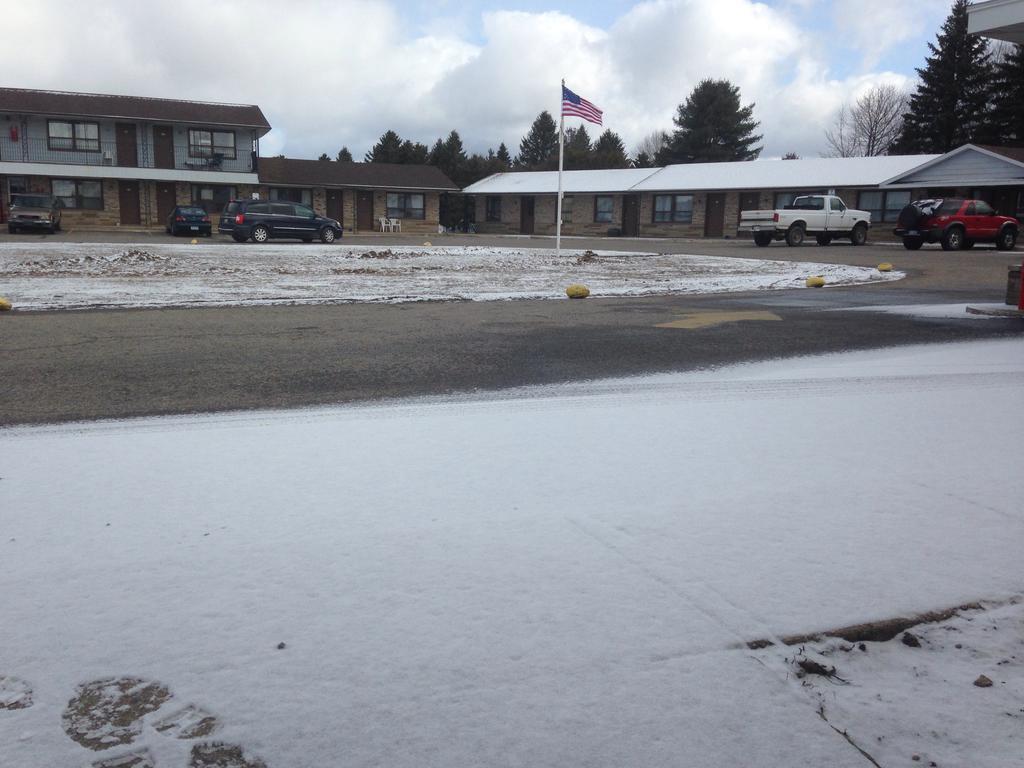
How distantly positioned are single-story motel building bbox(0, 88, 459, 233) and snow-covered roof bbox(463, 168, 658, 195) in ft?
47.3

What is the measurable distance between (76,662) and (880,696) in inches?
83.3

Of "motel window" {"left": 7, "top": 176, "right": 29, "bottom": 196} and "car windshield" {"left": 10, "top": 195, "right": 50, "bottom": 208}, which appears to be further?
"motel window" {"left": 7, "top": 176, "right": 29, "bottom": 196}

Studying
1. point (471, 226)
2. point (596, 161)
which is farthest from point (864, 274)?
point (596, 161)

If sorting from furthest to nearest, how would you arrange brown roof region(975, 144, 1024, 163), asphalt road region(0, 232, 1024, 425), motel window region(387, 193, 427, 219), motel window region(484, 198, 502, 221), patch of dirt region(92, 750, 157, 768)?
Result: motel window region(484, 198, 502, 221), motel window region(387, 193, 427, 219), brown roof region(975, 144, 1024, 163), asphalt road region(0, 232, 1024, 425), patch of dirt region(92, 750, 157, 768)

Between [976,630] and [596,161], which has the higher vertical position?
[596,161]

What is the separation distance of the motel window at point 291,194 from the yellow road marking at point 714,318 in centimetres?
4216

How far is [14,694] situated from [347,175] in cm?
5088

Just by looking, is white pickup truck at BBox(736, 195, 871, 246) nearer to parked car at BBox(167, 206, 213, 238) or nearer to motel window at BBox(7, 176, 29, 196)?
parked car at BBox(167, 206, 213, 238)

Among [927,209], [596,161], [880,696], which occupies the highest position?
[596,161]

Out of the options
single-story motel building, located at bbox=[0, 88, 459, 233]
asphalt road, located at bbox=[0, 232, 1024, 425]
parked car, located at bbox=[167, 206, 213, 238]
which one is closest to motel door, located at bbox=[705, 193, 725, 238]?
single-story motel building, located at bbox=[0, 88, 459, 233]

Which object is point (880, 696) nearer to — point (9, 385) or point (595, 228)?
point (9, 385)

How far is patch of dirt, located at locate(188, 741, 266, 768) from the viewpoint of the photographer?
194cm

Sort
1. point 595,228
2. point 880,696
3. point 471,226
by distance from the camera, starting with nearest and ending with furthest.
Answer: point 880,696
point 595,228
point 471,226

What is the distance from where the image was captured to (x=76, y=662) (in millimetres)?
2301
